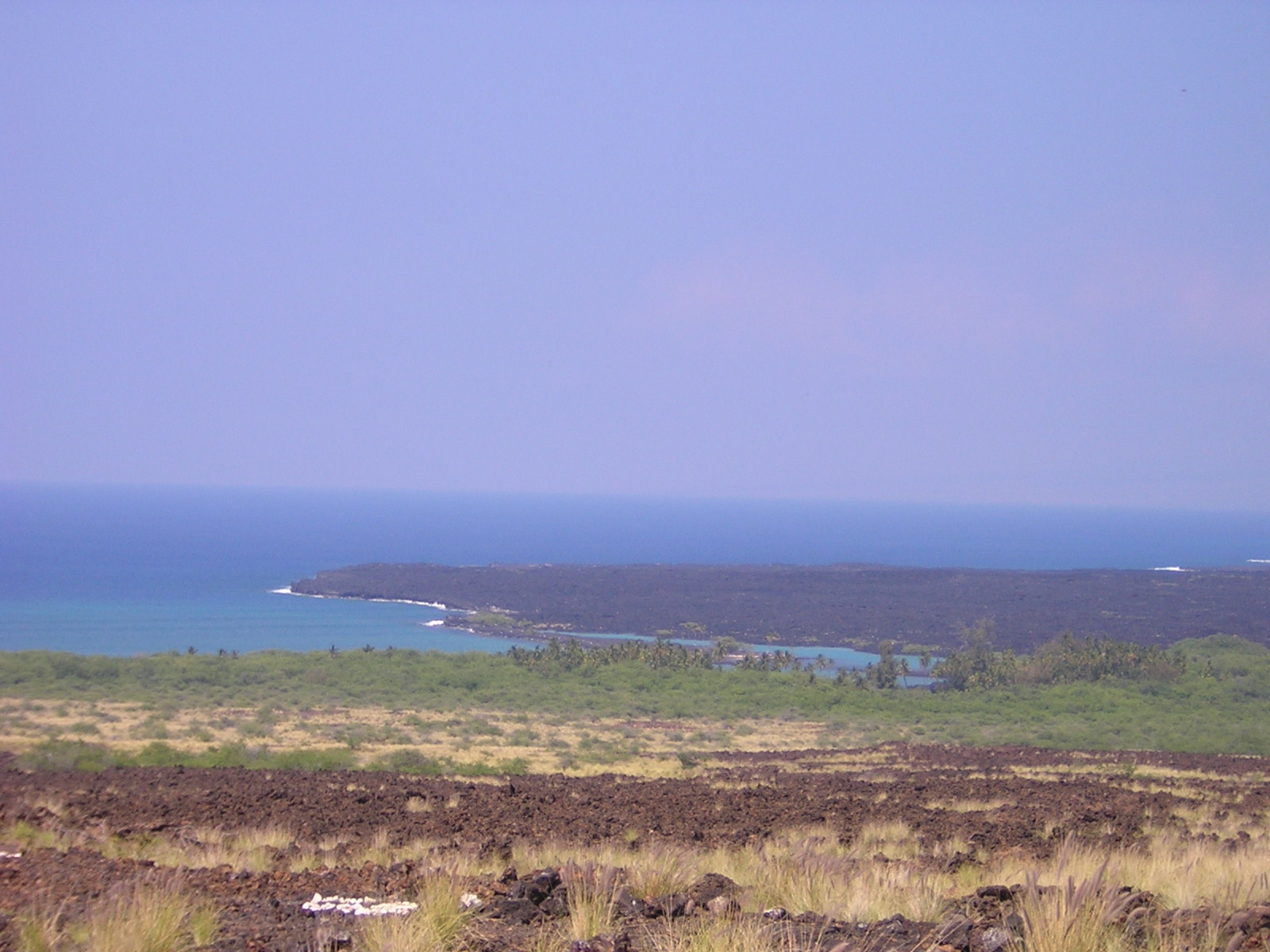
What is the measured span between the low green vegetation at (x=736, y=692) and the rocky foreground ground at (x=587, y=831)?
16.6 metres

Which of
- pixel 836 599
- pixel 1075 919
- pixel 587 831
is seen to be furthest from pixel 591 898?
pixel 836 599

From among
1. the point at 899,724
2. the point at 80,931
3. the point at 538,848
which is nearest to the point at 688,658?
the point at 899,724

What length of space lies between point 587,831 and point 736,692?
42.0 meters

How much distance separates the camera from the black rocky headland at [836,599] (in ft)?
316

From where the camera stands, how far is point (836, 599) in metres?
116

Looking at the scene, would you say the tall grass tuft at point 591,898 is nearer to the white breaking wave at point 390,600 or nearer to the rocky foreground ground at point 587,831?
the rocky foreground ground at point 587,831

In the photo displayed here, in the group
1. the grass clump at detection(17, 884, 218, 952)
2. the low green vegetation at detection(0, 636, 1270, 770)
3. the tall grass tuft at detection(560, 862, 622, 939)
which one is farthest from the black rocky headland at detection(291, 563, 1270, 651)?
the grass clump at detection(17, 884, 218, 952)

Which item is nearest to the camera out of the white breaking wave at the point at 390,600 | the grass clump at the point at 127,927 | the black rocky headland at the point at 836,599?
the grass clump at the point at 127,927

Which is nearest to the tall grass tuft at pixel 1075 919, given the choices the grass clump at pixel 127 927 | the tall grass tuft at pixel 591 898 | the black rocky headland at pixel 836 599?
the tall grass tuft at pixel 591 898

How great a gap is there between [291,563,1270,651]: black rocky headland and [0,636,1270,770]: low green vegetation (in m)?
32.3

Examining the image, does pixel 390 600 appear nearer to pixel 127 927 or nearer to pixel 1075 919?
pixel 127 927

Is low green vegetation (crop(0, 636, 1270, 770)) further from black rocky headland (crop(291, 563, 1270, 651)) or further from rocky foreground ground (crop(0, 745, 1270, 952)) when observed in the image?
black rocky headland (crop(291, 563, 1270, 651))

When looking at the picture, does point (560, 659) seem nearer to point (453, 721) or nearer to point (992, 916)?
point (453, 721)

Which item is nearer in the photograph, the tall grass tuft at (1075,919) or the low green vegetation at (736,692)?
the tall grass tuft at (1075,919)
